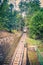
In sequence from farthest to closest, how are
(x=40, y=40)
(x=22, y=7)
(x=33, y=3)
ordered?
(x=22, y=7), (x=33, y=3), (x=40, y=40)

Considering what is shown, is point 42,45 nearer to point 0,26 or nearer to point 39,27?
point 39,27

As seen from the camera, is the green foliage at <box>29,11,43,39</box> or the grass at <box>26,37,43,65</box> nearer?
the grass at <box>26,37,43,65</box>

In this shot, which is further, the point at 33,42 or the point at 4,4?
the point at 4,4

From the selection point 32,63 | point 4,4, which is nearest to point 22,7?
point 4,4

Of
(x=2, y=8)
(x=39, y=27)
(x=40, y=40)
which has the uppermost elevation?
(x=2, y=8)

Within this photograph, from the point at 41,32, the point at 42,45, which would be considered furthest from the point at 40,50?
the point at 41,32

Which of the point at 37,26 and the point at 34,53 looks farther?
the point at 37,26

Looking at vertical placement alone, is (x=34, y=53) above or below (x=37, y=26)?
below

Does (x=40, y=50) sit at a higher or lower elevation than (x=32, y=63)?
lower

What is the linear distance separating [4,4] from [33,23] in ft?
46.0

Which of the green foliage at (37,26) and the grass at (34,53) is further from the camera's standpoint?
the green foliage at (37,26)

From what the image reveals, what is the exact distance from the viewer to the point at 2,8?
73125 mm

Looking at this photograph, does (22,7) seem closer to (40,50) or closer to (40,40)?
(40,40)

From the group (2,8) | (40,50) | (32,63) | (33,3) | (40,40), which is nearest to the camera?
(32,63)
